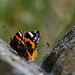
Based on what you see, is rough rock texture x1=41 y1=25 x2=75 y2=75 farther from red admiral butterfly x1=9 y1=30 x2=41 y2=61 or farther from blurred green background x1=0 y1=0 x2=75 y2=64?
blurred green background x1=0 y1=0 x2=75 y2=64

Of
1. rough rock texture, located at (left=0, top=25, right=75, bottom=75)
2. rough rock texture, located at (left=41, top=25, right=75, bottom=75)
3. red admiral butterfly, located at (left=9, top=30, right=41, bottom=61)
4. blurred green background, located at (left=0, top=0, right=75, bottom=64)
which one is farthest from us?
blurred green background, located at (left=0, top=0, right=75, bottom=64)

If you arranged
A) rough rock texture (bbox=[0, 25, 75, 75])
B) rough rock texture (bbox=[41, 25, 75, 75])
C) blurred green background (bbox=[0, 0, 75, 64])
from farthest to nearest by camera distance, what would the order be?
blurred green background (bbox=[0, 0, 75, 64]) → rough rock texture (bbox=[41, 25, 75, 75]) → rough rock texture (bbox=[0, 25, 75, 75])

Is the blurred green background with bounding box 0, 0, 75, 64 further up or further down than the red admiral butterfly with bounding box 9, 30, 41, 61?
further up

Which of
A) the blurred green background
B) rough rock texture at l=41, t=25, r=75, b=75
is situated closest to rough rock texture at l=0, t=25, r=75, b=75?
rough rock texture at l=41, t=25, r=75, b=75

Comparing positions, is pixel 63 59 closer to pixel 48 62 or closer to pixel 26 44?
pixel 48 62

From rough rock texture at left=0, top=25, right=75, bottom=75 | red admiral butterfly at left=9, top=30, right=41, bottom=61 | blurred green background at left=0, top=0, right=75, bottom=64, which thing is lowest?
rough rock texture at left=0, top=25, right=75, bottom=75

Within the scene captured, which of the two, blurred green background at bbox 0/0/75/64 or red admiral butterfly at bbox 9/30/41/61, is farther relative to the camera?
blurred green background at bbox 0/0/75/64

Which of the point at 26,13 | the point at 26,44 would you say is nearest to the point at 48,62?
the point at 26,44

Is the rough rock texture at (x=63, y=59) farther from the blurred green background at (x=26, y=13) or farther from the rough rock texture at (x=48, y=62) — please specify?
the blurred green background at (x=26, y=13)

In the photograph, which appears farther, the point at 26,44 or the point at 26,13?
the point at 26,13

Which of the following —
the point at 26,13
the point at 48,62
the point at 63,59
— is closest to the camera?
the point at 63,59
